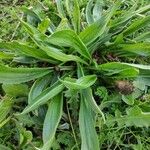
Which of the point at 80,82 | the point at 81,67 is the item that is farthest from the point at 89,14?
the point at 80,82

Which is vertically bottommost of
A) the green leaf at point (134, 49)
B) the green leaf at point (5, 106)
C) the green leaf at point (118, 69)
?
the green leaf at point (5, 106)

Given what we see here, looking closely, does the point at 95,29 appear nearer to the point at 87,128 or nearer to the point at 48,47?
the point at 48,47

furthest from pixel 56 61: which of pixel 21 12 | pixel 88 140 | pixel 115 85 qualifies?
pixel 21 12

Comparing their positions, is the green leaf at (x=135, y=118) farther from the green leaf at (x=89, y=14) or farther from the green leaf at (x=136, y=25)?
the green leaf at (x=89, y=14)

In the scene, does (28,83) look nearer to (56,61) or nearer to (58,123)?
(56,61)

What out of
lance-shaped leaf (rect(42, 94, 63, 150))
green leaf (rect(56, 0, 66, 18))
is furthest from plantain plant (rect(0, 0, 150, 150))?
green leaf (rect(56, 0, 66, 18))

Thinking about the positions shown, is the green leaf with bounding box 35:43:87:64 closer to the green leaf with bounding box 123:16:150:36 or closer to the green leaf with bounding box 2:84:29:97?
the green leaf with bounding box 2:84:29:97

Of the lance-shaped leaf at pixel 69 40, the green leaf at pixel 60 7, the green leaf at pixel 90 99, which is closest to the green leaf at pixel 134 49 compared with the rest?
the lance-shaped leaf at pixel 69 40

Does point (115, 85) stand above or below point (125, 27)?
below
